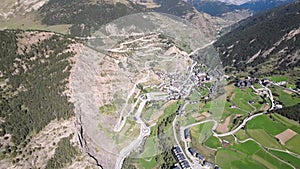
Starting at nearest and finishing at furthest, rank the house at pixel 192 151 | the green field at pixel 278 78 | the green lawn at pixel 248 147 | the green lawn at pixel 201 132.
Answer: the house at pixel 192 151 → the green lawn at pixel 248 147 → the green lawn at pixel 201 132 → the green field at pixel 278 78

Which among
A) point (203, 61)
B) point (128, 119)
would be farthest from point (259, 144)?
point (203, 61)

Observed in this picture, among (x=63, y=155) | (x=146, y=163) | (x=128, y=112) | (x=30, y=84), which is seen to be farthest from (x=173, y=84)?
(x=30, y=84)

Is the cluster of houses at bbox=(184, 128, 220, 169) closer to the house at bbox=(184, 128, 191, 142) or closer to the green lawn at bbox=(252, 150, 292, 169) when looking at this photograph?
the house at bbox=(184, 128, 191, 142)

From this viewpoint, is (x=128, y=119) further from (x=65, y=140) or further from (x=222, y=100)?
(x=222, y=100)

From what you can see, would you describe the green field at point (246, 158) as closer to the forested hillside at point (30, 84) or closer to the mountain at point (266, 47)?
the forested hillside at point (30, 84)

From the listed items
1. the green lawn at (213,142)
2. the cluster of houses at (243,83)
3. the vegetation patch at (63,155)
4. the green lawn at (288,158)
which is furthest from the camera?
the cluster of houses at (243,83)

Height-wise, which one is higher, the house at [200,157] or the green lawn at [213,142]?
the house at [200,157]

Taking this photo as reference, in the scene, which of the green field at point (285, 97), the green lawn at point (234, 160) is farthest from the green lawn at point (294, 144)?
the green field at point (285, 97)

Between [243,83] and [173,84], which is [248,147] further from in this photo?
[243,83]
